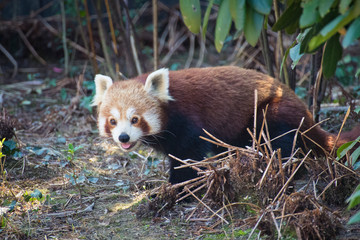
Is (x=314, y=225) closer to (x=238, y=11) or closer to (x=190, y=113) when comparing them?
(x=238, y=11)

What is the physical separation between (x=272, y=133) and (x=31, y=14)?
5.79 meters

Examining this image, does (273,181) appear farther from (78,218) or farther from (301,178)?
(78,218)

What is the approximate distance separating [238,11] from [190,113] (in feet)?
6.00

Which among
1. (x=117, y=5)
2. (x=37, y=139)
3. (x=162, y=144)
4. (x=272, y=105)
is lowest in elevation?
(x=37, y=139)

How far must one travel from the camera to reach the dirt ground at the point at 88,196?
2.81 metres

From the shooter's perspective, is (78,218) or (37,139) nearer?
(78,218)

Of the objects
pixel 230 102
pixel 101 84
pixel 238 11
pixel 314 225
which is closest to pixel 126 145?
pixel 101 84

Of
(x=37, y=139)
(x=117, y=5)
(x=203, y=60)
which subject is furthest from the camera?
(x=203, y=60)

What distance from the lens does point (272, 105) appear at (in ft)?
12.0

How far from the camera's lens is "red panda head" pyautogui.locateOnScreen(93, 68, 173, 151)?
359cm

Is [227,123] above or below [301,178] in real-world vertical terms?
above

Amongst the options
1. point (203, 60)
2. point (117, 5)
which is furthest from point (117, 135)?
point (203, 60)

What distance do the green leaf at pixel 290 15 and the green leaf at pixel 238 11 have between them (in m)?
0.33

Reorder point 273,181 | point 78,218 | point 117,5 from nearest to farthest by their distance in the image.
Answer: point 273,181, point 78,218, point 117,5
